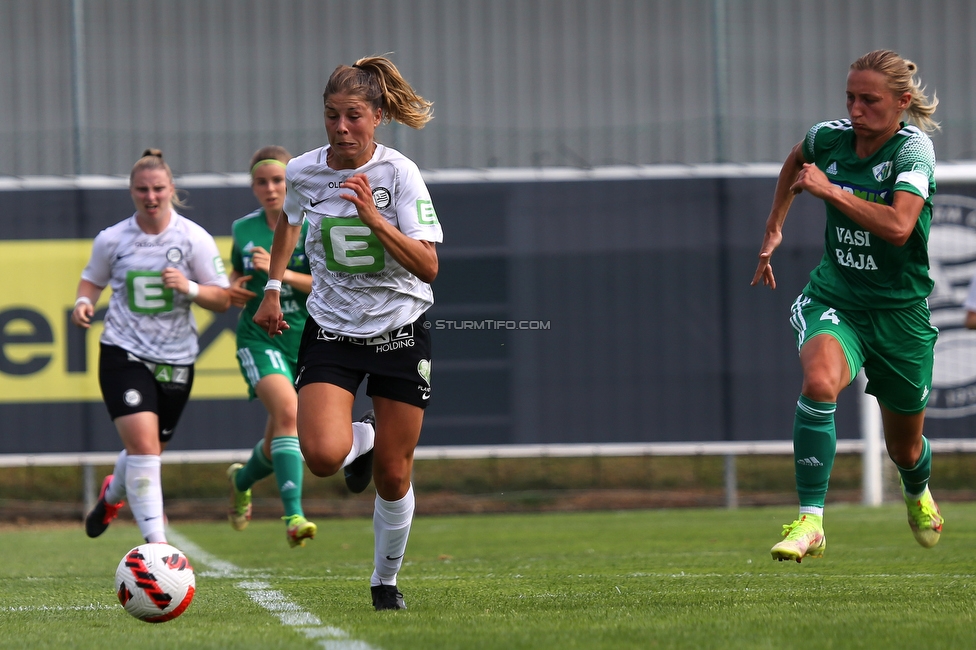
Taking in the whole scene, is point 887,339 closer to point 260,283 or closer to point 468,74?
point 260,283

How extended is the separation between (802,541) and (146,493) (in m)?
3.58

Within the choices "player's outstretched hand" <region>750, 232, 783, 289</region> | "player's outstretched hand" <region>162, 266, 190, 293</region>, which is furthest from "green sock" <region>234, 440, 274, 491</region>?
"player's outstretched hand" <region>750, 232, 783, 289</region>

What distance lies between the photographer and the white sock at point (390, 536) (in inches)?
195

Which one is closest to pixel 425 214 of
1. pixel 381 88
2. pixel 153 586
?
pixel 381 88

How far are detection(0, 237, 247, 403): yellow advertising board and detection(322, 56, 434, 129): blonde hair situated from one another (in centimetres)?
670

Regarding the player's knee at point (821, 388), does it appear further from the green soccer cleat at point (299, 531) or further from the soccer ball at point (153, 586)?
the green soccer cleat at point (299, 531)

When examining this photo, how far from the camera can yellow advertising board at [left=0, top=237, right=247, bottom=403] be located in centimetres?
1146

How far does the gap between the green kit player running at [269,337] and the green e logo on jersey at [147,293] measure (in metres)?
0.42

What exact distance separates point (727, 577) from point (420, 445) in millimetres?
5947

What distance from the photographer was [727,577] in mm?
6012

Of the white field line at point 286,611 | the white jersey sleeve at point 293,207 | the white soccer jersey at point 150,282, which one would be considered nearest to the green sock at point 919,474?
the white field line at point 286,611

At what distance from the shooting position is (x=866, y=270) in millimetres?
5445

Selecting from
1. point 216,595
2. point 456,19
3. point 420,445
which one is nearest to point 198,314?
point 420,445

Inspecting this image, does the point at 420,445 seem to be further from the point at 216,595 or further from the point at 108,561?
the point at 216,595
